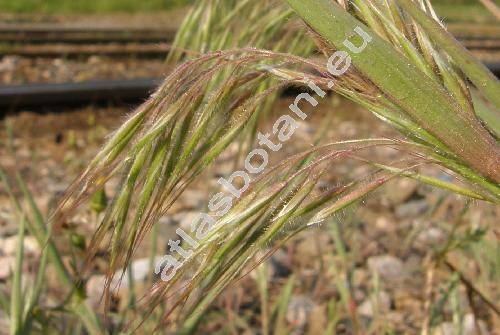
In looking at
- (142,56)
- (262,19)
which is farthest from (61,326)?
(142,56)

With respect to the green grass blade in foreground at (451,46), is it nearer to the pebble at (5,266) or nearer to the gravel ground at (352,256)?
the gravel ground at (352,256)

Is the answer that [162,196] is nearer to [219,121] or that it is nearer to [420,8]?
[219,121]

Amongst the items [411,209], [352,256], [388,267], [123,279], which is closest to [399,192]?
[411,209]

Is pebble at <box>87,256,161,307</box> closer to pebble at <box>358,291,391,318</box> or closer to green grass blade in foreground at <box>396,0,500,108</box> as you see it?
pebble at <box>358,291,391,318</box>

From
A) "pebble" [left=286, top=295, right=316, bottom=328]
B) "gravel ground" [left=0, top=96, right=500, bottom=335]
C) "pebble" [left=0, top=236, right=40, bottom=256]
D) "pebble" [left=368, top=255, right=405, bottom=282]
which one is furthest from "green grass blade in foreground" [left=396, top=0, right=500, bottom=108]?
"pebble" [left=0, top=236, right=40, bottom=256]

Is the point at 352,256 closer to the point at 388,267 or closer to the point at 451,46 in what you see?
the point at 388,267

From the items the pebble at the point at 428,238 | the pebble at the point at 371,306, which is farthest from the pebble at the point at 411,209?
the pebble at the point at 371,306
